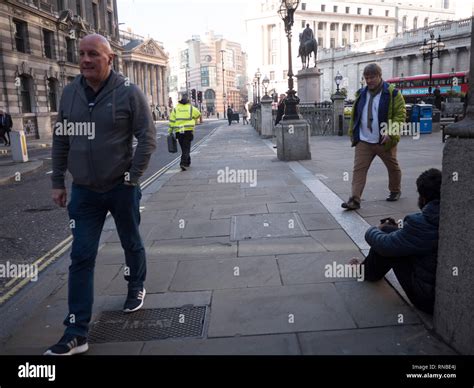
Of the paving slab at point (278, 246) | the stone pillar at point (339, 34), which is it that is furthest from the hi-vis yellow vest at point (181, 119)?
the stone pillar at point (339, 34)

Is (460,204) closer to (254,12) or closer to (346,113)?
(346,113)

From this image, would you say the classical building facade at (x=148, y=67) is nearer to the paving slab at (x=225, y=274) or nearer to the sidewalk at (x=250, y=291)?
the sidewalk at (x=250, y=291)

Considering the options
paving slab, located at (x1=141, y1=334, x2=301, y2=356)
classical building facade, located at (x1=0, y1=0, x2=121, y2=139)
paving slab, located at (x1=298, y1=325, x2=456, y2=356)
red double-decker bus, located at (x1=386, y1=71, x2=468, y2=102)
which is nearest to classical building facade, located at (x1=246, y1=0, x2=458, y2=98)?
red double-decker bus, located at (x1=386, y1=71, x2=468, y2=102)

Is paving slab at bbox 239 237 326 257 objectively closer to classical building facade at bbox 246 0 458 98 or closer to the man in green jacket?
the man in green jacket

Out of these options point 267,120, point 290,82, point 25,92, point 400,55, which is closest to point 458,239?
point 290,82

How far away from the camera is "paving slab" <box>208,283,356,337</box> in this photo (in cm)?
303

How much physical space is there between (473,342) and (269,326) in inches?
48.9

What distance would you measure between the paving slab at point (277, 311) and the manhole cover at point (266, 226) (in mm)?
1561

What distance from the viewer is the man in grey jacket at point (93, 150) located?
2.91m

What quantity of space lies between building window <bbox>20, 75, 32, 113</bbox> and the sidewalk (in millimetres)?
26292

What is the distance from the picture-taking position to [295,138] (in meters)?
12.2
